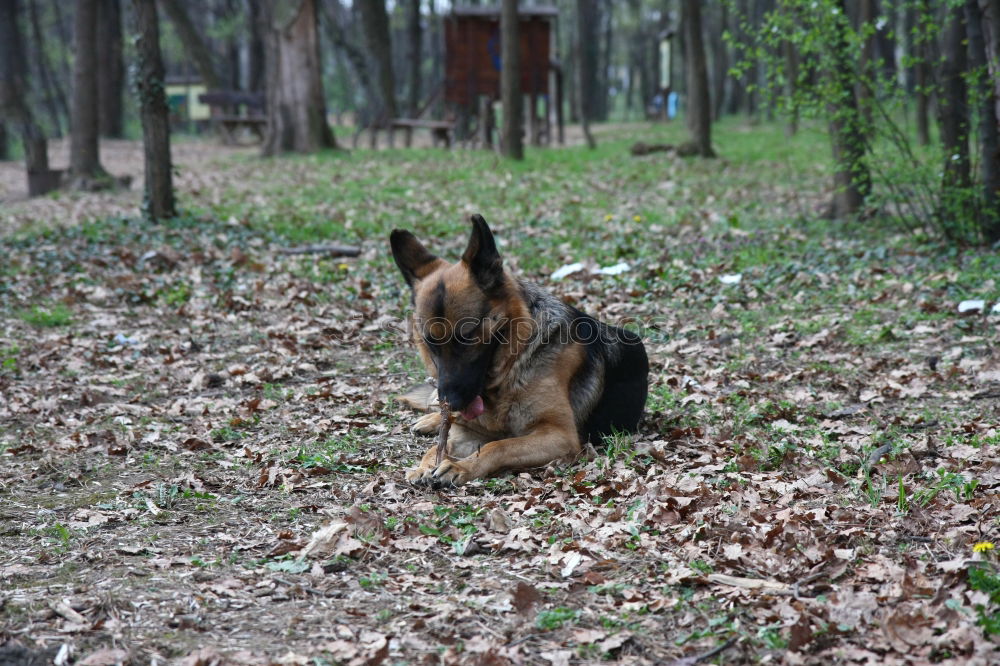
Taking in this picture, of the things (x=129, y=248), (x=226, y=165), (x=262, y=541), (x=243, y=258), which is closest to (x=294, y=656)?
(x=262, y=541)

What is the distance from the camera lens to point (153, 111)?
1320 cm

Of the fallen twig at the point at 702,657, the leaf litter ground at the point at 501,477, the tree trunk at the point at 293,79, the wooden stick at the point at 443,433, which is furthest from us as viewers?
the tree trunk at the point at 293,79

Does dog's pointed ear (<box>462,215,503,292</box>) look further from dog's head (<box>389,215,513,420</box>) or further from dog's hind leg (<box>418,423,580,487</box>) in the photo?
dog's hind leg (<box>418,423,580,487</box>)

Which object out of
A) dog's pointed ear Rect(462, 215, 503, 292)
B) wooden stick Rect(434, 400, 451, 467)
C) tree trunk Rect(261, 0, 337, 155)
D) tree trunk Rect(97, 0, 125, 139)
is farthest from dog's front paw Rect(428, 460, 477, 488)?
tree trunk Rect(97, 0, 125, 139)

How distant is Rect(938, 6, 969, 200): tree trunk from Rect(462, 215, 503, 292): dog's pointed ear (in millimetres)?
7138

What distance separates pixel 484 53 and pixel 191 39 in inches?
390

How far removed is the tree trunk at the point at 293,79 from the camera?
22.3 metres

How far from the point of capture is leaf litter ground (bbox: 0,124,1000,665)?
3551 mm

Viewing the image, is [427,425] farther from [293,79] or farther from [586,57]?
[586,57]

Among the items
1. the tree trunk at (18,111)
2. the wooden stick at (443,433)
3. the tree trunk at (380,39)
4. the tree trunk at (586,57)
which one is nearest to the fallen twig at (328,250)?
the wooden stick at (443,433)

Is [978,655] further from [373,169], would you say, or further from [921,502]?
[373,169]

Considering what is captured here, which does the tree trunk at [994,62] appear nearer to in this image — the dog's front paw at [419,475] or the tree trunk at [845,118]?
the tree trunk at [845,118]

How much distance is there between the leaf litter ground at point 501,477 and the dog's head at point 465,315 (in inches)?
24.9

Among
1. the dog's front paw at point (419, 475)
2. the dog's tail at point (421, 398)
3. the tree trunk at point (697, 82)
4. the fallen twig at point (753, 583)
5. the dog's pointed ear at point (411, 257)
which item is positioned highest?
the tree trunk at point (697, 82)
